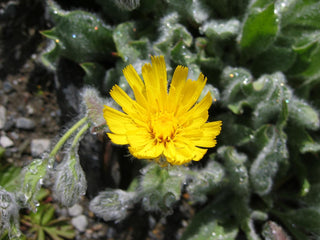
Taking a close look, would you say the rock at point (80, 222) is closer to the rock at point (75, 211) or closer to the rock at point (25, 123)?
the rock at point (75, 211)

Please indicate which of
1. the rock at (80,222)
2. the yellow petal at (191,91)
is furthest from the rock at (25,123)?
the yellow petal at (191,91)

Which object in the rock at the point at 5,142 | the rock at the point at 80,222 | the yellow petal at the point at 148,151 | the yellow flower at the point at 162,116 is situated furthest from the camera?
the rock at the point at 5,142

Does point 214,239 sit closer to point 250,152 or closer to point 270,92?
point 250,152

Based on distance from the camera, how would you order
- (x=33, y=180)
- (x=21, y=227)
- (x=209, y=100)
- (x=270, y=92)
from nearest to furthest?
1. (x=209, y=100)
2. (x=33, y=180)
3. (x=270, y=92)
4. (x=21, y=227)

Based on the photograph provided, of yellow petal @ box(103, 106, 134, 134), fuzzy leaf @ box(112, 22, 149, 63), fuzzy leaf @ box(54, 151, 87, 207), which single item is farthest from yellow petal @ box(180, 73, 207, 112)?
fuzzy leaf @ box(54, 151, 87, 207)

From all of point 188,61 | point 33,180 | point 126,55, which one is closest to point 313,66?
point 188,61

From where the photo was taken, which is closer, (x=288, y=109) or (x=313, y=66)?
(x=288, y=109)

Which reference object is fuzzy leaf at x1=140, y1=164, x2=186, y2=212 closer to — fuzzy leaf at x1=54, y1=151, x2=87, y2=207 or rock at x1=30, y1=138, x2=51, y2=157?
fuzzy leaf at x1=54, y1=151, x2=87, y2=207

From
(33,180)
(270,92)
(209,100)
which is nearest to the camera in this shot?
(209,100)
